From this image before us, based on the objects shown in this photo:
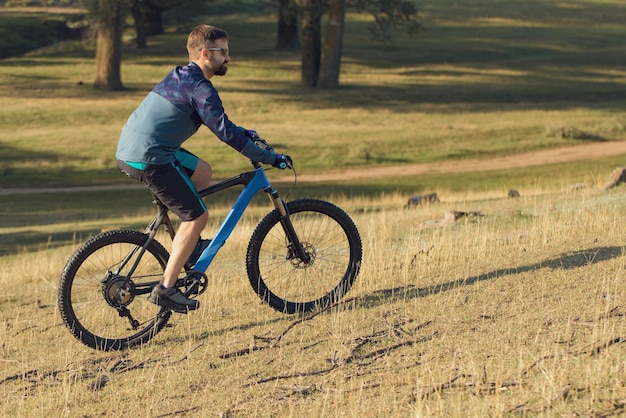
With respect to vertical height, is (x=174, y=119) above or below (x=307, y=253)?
above

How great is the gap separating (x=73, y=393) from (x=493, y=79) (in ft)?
129

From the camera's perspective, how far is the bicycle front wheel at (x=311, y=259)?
7.20 metres

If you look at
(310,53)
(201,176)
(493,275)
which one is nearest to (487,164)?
(310,53)

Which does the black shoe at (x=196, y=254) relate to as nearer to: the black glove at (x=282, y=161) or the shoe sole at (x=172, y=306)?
the shoe sole at (x=172, y=306)

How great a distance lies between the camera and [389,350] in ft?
19.6

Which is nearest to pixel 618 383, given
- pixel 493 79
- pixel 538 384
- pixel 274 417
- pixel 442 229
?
pixel 538 384

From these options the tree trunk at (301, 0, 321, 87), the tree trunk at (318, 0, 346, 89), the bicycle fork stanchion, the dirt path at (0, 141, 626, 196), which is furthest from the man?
the tree trunk at (301, 0, 321, 87)

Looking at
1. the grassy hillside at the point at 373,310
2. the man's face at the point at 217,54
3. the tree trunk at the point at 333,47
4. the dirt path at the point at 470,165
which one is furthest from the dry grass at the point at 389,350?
the tree trunk at the point at 333,47

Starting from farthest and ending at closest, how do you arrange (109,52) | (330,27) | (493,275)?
(330,27)
(109,52)
(493,275)

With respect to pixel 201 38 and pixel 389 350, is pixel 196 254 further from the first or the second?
pixel 389 350

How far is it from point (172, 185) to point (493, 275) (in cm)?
286

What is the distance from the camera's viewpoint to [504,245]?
30.3 feet

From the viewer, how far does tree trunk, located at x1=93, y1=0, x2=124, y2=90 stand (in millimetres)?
37959

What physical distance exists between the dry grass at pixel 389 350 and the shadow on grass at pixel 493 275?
0.02 meters
